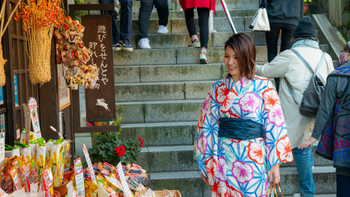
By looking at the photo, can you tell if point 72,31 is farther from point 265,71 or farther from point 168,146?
point 168,146

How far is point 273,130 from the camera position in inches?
140

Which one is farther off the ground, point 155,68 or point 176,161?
point 155,68

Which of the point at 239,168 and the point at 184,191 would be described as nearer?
the point at 239,168

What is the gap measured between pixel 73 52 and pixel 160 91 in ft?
11.4

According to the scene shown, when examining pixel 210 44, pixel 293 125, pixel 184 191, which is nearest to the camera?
pixel 293 125

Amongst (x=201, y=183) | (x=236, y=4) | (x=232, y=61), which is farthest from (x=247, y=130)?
(x=236, y=4)

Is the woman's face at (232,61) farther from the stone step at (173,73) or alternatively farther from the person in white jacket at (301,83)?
the stone step at (173,73)

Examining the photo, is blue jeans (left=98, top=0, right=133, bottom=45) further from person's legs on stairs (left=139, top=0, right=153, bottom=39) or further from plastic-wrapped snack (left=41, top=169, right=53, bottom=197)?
plastic-wrapped snack (left=41, top=169, right=53, bottom=197)

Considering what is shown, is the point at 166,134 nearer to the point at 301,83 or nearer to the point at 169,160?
the point at 169,160

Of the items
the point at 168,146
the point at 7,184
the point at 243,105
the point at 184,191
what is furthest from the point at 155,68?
the point at 7,184

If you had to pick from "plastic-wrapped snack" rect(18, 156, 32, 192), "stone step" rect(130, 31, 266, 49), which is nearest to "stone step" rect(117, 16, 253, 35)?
"stone step" rect(130, 31, 266, 49)

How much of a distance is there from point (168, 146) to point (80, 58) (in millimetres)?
2720

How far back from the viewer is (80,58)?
4066 millimetres

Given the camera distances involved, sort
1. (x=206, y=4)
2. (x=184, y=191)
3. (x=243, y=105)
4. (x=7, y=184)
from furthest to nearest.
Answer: (x=206, y=4) → (x=184, y=191) → (x=243, y=105) → (x=7, y=184)
